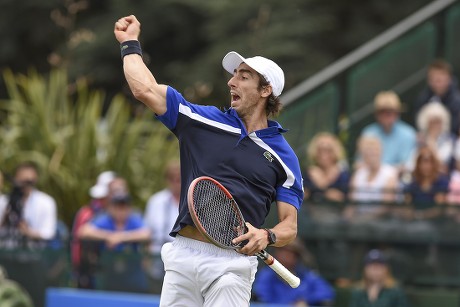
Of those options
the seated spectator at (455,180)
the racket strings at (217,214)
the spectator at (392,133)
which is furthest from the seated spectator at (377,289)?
the racket strings at (217,214)

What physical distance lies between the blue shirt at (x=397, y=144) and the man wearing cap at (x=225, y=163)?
544 cm

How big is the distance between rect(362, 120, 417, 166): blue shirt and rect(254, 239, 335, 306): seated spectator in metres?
1.72

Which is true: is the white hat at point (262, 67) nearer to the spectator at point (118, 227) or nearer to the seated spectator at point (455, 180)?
the seated spectator at point (455, 180)

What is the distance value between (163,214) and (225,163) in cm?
522

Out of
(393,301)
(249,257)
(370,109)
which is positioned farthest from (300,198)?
(370,109)

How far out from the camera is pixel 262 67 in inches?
304

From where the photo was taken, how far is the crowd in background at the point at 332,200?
12.0 meters

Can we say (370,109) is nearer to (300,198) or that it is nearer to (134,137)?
(134,137)

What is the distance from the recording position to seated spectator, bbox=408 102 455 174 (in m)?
12.7

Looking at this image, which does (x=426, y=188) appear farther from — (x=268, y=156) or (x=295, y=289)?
(x=268, y=156)

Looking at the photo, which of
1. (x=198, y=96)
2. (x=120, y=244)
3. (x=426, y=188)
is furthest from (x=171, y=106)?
(x=198, y=96)

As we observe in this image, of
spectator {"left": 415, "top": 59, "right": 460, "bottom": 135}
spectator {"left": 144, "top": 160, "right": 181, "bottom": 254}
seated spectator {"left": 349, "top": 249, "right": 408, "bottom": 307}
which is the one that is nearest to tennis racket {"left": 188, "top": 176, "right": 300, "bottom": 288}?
seated spectator {"left": 349, "top": 249, "right": 408, "bottom": 307}

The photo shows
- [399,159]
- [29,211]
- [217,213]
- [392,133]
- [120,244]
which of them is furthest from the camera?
[29,211]

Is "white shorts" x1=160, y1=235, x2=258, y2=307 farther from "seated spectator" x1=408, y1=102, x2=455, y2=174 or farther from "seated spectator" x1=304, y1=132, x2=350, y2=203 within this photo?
"seated spectator" x1=408, y1=102, x2=455, y2=174
